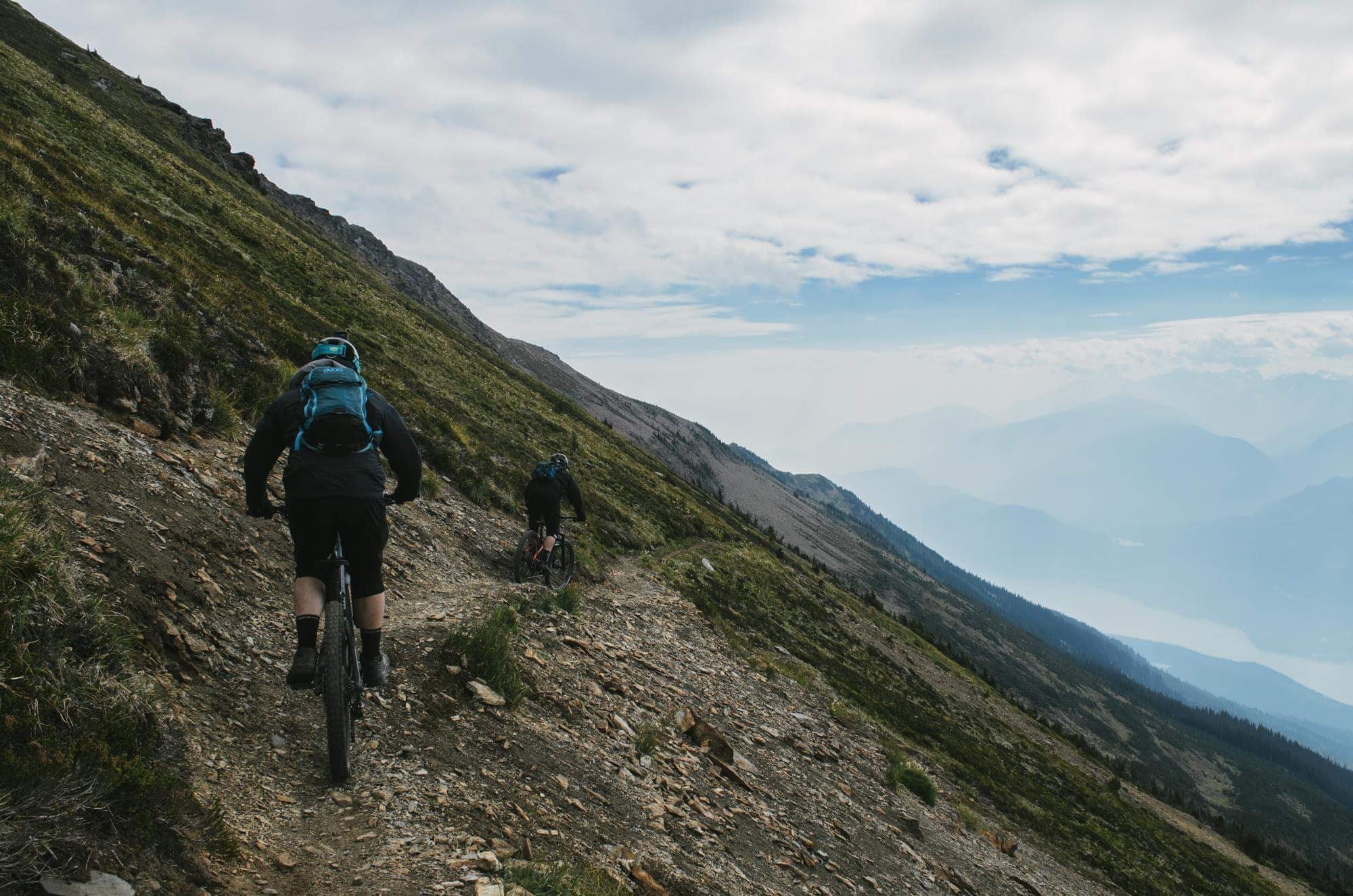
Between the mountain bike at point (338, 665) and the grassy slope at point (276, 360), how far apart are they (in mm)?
7009

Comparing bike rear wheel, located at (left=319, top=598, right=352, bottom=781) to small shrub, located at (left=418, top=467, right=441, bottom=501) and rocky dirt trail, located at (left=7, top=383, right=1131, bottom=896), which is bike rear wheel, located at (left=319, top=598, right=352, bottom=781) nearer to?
rocky dirt trail, located at (left=7, top=383, right=1131, bottom=896)

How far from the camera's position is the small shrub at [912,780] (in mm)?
17297

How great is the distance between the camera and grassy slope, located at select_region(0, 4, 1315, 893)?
37.4 ft

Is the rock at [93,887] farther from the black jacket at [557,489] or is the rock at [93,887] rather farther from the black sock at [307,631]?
the black jacket at [557,489]

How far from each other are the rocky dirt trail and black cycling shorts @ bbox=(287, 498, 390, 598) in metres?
1.75

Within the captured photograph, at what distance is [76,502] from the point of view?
7.71 metres

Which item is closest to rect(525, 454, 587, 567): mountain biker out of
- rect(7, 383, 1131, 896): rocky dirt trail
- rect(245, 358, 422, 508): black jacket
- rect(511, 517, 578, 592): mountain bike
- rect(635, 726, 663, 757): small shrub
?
rect(511, 517, 578, 592): mountain bike

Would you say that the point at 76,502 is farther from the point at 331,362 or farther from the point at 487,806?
the point at 487,806

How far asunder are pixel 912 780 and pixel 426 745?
14.9m

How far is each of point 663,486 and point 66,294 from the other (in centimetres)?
4514

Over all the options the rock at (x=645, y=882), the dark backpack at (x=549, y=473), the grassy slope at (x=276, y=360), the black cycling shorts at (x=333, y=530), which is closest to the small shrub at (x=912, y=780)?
the grassy slope at (x=276, y=360)

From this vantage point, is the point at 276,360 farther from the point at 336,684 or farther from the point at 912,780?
the point at 912,780

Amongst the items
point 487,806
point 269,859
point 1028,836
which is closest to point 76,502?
point 269,859

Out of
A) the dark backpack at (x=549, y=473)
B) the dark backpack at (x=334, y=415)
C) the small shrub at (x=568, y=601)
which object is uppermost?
the dark backpack at (x=334, y=415)
